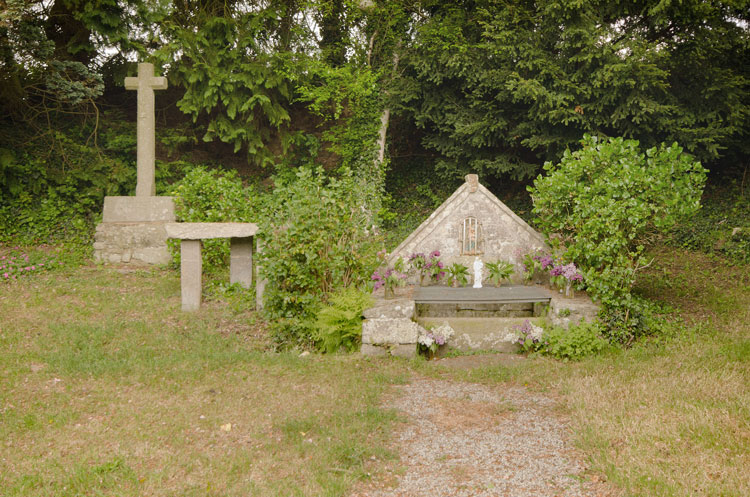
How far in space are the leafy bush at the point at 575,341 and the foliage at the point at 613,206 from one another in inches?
17.4

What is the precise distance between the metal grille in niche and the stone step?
1.06m

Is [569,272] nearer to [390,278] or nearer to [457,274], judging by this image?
[457,274]

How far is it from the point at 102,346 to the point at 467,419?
4.03 metres

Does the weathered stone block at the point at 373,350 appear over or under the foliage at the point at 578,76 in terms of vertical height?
under

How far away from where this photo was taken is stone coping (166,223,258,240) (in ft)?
23.8

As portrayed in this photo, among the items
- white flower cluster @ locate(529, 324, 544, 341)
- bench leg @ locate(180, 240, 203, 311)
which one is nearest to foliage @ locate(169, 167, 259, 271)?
bench leg @ locate(180, 240, 203, 311)

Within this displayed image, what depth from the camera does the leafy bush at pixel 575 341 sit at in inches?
225

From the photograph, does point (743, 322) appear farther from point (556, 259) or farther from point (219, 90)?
point (219, 90)

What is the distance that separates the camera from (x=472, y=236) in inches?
273

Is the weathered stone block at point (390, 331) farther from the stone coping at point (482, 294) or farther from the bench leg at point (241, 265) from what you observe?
the bench leg at point (241, 265)

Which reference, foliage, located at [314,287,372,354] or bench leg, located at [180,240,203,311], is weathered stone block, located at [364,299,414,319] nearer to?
foliage, located at [314,287,372,354]

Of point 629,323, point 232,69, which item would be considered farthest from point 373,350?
point 232,69

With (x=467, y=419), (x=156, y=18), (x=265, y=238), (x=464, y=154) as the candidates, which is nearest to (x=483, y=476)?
(x=467, y=419)

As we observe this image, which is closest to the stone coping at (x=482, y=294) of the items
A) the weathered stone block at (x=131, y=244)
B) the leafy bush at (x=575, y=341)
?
the leafy bush at (x=575, y=341)
